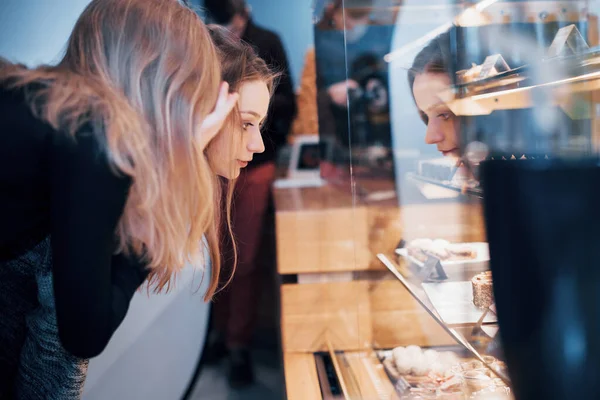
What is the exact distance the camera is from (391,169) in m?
1.81

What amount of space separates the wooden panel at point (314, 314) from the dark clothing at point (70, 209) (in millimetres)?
1255

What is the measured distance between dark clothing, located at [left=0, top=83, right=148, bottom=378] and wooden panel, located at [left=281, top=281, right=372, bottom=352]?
1255 millimetres

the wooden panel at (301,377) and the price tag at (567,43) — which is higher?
the price tag at (567,43)

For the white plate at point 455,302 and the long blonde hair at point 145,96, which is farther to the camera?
the white plate at point 455,302

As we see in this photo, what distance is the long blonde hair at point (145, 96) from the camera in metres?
1.02

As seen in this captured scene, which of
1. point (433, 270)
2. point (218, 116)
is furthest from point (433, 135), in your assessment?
point (218, 116)

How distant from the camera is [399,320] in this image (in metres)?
1.83

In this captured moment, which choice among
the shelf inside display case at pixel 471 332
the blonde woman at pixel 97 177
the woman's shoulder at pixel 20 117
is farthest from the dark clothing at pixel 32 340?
the shelf inside display case at pixel 471 332

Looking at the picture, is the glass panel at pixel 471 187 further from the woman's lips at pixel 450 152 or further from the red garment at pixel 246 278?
the red garment at pixel 246 278

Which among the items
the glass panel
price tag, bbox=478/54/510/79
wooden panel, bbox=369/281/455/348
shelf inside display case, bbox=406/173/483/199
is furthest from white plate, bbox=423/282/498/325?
price tag, bbox=478/54/510/79

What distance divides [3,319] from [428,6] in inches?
49.3

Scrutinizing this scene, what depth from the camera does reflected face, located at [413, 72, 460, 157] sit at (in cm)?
145

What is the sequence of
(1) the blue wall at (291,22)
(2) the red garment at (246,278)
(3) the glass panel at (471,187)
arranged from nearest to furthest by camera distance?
(3) the glass panel at (471,187) → (1) the blue wall at (291,22) → (2) the red garment at (246,278)

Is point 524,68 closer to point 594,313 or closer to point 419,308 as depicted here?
point 594,313
